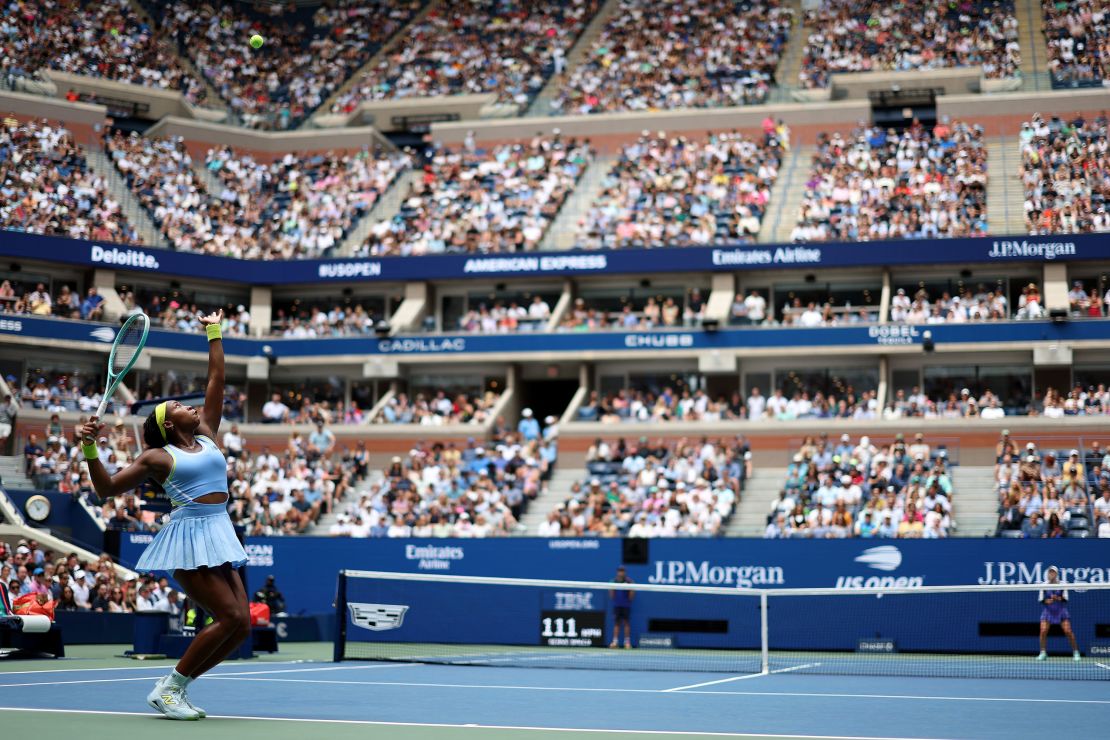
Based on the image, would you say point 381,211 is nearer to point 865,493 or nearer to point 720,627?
point 865,493

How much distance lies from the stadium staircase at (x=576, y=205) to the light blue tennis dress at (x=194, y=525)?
32854 mm

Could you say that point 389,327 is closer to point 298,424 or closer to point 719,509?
point 298,424

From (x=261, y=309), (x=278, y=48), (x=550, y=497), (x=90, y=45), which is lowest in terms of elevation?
(x=550, y=497)

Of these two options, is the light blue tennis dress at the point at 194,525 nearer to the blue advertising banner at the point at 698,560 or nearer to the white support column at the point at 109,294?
the blue advertising banner at the point at 698,560

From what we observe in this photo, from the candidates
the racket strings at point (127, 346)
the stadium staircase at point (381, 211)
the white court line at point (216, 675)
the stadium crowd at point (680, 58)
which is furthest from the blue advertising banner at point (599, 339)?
the racket strings at point (127, 346)

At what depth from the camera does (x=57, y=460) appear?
34844 millimetres

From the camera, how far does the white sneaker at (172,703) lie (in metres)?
8.78

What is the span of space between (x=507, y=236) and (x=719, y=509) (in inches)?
545

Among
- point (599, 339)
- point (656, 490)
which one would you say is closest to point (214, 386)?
point (656, 490)

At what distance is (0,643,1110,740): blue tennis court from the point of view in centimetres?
874

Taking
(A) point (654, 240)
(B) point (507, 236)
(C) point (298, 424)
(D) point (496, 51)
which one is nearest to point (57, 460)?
(C) point (298, 424)

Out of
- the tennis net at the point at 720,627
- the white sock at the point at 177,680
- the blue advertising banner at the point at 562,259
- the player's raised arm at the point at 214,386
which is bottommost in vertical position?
the tennis net at the point at 720,627

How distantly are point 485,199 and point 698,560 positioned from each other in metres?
19.2

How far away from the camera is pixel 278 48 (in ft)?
178
